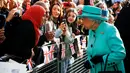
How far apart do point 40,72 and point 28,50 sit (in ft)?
2.56

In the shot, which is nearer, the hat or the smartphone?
the hat

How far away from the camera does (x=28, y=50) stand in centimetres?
425

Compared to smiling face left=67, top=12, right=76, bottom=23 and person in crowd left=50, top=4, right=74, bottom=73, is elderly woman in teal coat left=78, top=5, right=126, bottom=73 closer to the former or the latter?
person in crowd left=50, top=4, right=74, bottom=73

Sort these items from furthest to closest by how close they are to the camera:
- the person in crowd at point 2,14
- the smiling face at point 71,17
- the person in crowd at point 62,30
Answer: the smiling face at point 71,17 → the person in crowd at point 62,30 → the person in crowd at point 2,14

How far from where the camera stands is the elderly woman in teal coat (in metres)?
4.01

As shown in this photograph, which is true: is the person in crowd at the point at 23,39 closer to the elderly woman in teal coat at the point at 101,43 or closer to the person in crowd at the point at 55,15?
the elderly woman in teal coat at the point at 101,43

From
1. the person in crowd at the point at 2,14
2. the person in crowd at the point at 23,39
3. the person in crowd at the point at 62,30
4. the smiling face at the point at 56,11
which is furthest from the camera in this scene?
the smiling face at the point at 56,11

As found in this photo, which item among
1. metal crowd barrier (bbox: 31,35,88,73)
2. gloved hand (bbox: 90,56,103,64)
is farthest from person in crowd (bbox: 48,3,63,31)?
gloved hand (bbox: 90,56,103,64)

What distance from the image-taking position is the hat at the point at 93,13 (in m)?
4.20

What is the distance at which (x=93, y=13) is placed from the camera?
13.9ft

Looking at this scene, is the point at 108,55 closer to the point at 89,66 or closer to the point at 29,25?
the point at 89,66

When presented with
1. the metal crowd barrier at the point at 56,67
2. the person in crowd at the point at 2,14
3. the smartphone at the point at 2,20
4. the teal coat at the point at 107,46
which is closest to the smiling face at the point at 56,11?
the metal crowd barrier at the point at 56,67

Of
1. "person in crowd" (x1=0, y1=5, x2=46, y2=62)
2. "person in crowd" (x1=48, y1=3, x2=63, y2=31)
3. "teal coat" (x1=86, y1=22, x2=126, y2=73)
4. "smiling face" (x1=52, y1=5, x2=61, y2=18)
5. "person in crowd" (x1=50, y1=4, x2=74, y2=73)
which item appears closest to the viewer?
"teal coat" (x1=86, y1=22, x2=126, y2=73)

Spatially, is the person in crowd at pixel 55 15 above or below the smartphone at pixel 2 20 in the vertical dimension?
below
